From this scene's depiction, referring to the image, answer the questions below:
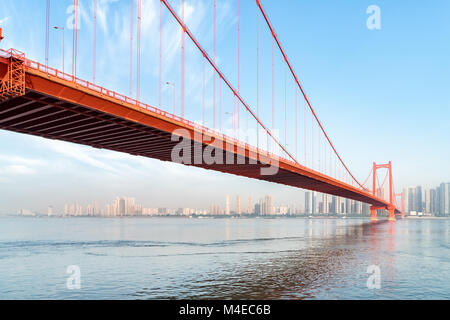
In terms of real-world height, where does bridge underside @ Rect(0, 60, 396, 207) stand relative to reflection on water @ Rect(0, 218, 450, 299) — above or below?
above

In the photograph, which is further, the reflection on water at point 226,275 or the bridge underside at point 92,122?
the bridge underside at point 92,122

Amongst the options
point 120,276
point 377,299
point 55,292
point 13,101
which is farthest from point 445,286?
point 13,101

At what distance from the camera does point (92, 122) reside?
26.4 meters

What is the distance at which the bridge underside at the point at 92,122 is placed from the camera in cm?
2159

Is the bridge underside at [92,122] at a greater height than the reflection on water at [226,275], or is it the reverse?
the bridge underside at [92,122]

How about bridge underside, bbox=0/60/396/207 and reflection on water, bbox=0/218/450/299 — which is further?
bridge underside, bbox=0/60/396/207

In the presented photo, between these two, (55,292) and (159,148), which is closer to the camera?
(55,292)

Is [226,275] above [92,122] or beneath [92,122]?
beneath

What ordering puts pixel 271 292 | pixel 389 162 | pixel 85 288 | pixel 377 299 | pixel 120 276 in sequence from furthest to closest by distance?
pixel 389 162, pixel 120 276, pixel 85 288, pixel 271 292, pixel 377 299

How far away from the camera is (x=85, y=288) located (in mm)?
22016

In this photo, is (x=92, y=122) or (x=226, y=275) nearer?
(x=226, y=275)

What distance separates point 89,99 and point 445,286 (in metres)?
22.7

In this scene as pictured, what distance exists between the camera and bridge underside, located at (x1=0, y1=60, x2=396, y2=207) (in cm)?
2159
